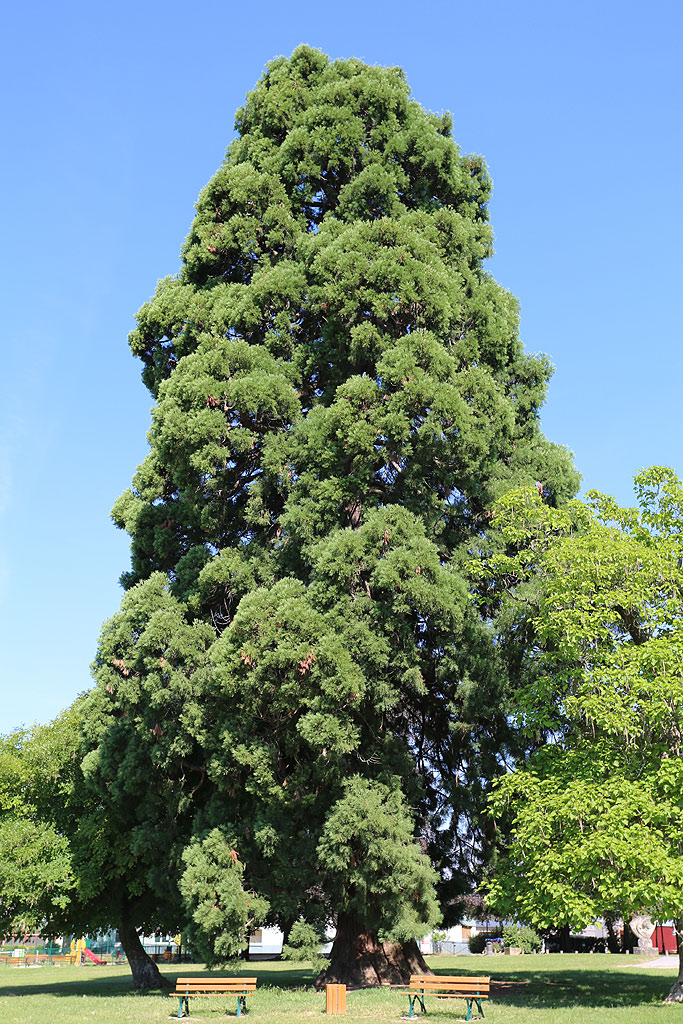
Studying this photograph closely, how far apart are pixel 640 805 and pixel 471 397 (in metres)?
8.76

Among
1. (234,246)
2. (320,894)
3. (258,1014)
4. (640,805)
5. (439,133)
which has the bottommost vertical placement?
(258,1014)

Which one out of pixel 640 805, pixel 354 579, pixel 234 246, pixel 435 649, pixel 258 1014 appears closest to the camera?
pixel 640 805

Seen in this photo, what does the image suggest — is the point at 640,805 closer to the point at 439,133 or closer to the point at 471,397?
the point at 471,397

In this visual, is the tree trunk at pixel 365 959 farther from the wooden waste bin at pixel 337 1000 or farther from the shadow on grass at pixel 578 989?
the wooden waste bin at pixel 337 1000

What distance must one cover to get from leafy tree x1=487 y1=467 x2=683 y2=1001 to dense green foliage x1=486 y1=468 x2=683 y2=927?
0.08ft

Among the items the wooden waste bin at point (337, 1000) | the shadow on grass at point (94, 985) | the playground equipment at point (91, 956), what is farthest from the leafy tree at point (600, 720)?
the playground equipment at point (91, 956)

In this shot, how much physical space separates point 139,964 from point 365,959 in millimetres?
10724

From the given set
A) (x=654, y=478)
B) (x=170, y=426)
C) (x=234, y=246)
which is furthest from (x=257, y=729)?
(x=234, y=246)

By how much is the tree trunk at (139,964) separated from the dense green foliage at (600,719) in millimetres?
13642

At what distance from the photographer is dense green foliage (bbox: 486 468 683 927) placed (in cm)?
1260

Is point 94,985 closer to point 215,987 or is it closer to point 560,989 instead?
point 215,987

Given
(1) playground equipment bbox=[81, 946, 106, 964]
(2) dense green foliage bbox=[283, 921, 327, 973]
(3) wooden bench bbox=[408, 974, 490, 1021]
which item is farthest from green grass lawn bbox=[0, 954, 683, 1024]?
(1) playground equipment bbox=[81, 946, 106, 964]

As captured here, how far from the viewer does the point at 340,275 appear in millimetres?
18328

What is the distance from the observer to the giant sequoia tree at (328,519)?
15391 mm
